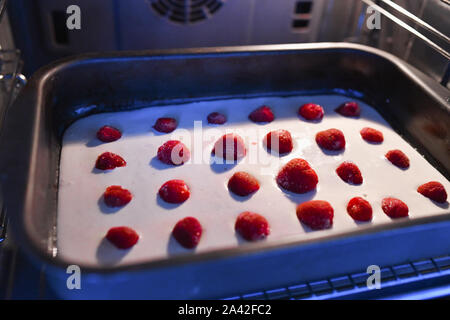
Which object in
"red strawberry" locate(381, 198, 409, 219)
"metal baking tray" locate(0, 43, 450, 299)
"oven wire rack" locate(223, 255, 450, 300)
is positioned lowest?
"oven wire rack" locate(223, 255, 450, 300)

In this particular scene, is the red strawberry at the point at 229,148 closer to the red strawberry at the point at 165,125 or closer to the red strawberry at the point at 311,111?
the red strawberry at the point at 165,125

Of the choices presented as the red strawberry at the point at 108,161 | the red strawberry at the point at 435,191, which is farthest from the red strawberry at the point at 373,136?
the red strawberry at the point at 108,161

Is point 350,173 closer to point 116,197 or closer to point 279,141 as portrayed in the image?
point 279,141

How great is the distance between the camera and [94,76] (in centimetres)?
97

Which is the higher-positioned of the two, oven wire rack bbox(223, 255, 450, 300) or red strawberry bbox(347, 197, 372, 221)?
red strawberry bbox(347, 197, 372, 221)

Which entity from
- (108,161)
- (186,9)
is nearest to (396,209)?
(108,161)

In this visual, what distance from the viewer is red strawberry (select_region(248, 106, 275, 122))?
39.7 inches

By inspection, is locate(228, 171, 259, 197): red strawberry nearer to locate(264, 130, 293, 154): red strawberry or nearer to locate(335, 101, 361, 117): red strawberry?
locate(264, 130, 293, 154): red strawberry

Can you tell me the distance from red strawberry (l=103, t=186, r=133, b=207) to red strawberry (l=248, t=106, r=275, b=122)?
366 millimetres

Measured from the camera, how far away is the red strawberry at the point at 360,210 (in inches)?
31.1

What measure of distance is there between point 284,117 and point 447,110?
0.35 meters

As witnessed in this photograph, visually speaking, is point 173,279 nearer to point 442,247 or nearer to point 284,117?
point 442,247

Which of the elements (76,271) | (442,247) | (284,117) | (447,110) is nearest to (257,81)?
(284,117)

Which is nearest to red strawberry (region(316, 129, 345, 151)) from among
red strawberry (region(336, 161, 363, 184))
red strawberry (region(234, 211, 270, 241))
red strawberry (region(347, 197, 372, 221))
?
red strawberry (region(336, 161, 363, 184))
